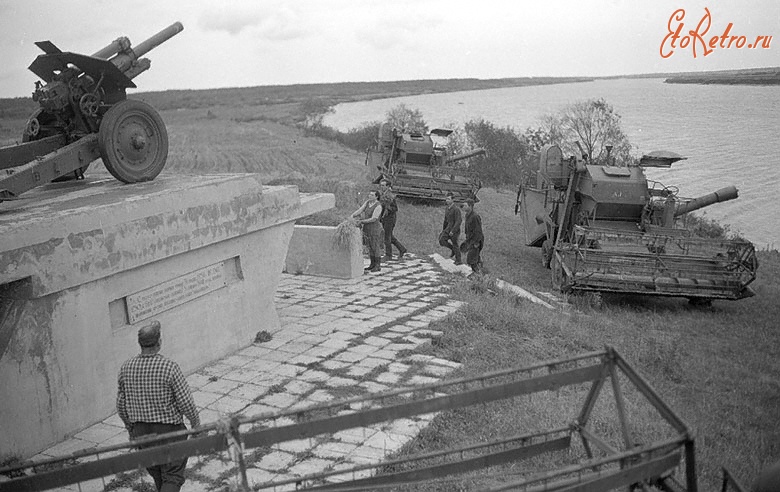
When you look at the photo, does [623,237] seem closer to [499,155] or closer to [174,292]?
[174,292]

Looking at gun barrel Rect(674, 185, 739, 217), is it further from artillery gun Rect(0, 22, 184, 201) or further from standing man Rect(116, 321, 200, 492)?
standing man Rect(116, 321, 200, 492)

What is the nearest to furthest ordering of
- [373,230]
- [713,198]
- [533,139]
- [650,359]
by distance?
[650,359], [373,230], [713,198], [533,139]

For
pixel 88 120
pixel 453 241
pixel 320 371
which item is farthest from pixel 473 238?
pixel 88 120

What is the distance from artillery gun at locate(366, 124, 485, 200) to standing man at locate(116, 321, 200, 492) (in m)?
16.9

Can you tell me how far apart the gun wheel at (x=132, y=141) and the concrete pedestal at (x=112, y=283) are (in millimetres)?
236

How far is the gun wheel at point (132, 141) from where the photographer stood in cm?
676

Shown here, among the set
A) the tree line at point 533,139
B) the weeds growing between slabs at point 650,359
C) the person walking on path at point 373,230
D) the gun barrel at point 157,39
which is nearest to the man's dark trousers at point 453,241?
the person walking on path at point 373,230

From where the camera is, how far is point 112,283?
6039 mm

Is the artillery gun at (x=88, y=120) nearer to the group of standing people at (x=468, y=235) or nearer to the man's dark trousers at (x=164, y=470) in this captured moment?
the man's dark trousers at (x=164, y=470)

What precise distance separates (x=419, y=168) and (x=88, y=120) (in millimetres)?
16923

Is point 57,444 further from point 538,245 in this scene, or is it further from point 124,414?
point 538,245

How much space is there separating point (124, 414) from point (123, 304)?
223 cm

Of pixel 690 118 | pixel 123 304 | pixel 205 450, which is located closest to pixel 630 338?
pixel 123 304

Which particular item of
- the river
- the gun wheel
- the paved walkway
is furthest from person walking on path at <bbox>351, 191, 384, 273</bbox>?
the river
